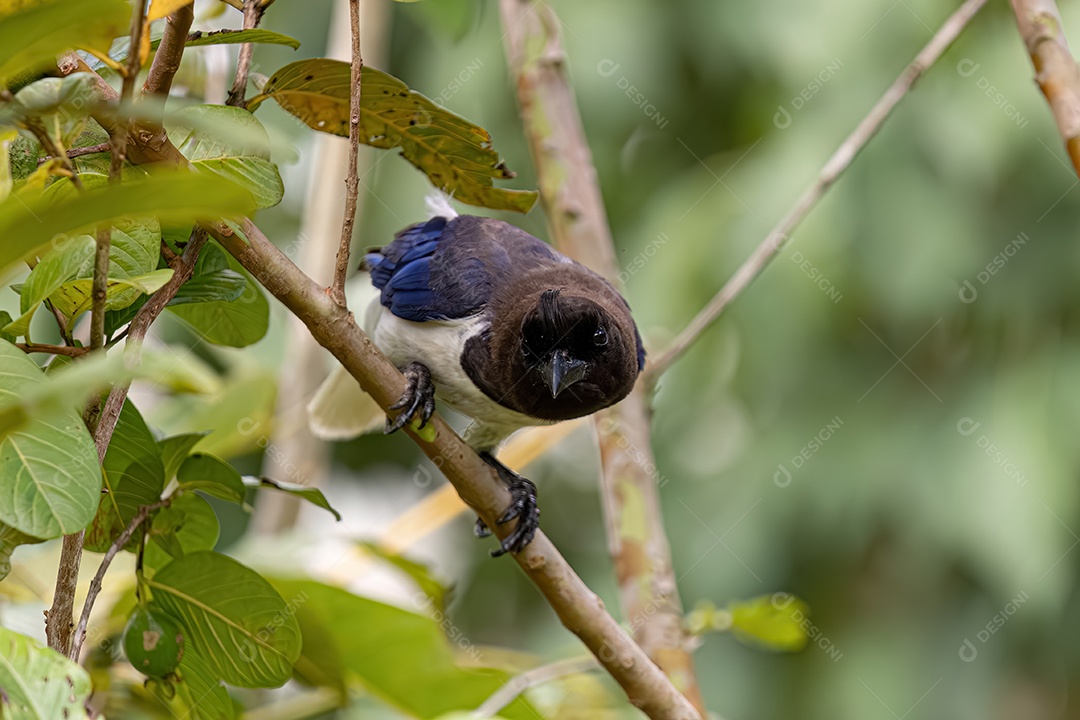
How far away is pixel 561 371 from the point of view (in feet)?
6.58

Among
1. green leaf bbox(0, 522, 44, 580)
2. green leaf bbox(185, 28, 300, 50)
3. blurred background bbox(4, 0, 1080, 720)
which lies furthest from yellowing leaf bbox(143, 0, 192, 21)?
blurred background bbox(4, 0, 1080, 720)

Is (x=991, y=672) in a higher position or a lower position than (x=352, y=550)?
lower

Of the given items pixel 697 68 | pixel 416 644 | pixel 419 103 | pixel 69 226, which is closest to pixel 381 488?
pixel 697 68

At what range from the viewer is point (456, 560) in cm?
620

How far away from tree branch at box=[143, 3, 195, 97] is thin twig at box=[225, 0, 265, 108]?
0.15m

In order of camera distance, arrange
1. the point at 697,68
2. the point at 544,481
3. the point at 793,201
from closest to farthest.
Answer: the point at 793,201, the point at 697,68, the point at 544,481

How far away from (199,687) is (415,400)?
75 centimetres

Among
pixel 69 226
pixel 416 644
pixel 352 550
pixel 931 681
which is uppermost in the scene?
pixel 69 226

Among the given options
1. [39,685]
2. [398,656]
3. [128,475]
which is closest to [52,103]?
[39,685]

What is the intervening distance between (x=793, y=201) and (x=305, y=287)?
3.33 meters

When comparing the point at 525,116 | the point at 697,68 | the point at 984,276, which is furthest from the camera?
the point at 697,68

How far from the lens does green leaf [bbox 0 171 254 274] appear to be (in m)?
0.62

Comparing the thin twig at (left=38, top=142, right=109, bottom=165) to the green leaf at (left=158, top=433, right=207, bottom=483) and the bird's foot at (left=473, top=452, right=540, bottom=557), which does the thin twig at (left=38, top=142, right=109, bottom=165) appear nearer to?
the green leaf at (left=158, top=433, right=207, bottom=483)

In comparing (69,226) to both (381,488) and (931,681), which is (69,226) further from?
(381,488)
